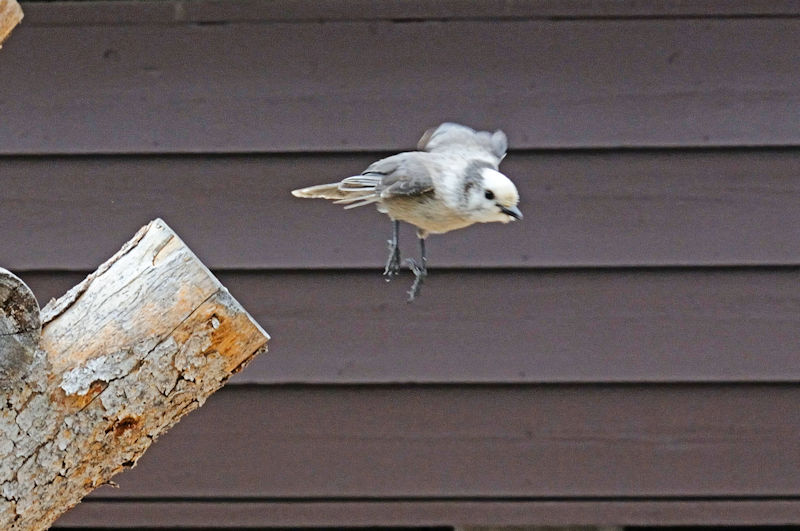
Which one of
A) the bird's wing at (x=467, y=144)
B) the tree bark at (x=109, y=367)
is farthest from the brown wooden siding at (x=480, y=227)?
the tree bark at (x=109, y=367)

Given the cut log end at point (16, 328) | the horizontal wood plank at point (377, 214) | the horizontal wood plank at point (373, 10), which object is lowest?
the cut log end at point (16, 328)

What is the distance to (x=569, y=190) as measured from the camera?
259 cm

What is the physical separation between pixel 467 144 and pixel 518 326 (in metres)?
0.83

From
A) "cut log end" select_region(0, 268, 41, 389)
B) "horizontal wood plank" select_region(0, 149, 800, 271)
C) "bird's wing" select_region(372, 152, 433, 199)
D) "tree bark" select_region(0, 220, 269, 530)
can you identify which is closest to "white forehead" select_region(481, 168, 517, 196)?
"bird's wing" select_region(372, 152, 433, 199)

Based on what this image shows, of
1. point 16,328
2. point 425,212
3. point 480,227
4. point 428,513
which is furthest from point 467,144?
point 428,513

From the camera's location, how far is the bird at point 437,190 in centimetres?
162

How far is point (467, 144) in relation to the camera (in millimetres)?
1911

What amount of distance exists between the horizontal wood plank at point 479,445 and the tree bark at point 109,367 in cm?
140

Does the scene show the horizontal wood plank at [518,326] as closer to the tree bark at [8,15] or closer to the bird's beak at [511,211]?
the bird's beak at [511,211]

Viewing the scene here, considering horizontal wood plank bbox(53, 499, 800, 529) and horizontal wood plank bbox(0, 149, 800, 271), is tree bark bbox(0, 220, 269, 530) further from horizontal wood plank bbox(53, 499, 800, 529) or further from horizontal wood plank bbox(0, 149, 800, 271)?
horizontal wood plank bbox(53, 499, 800, 529)

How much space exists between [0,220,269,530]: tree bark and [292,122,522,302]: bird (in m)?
0.46

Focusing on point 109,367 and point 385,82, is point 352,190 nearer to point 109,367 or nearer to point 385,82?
point 109,367

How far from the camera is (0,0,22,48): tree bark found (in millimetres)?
1103

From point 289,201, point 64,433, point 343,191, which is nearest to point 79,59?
point 289,201
